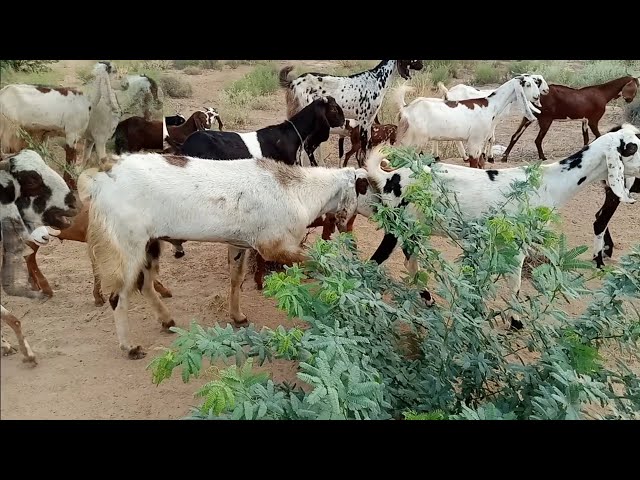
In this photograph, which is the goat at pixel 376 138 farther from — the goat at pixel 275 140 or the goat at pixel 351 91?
the goat at pixel 275 140

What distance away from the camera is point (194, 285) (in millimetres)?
5582

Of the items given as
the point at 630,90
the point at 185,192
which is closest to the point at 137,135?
the point at 185,192

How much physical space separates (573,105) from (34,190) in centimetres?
956

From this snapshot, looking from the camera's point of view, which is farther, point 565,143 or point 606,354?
point 565,143

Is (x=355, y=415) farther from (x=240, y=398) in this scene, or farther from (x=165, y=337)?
(x=165, y=337)

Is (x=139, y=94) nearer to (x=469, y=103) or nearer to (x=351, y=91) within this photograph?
(x=351, y=91)

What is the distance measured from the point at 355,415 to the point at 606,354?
300cm

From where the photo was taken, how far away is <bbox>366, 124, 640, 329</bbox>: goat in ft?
15.0

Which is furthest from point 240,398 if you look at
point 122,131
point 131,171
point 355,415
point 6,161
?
point 122,131

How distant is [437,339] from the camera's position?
3.12 meters

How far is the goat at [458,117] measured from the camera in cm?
803

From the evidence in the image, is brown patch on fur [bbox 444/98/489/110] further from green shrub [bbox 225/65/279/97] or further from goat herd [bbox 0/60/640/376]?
green shrub [bbox 225/65/279/97]

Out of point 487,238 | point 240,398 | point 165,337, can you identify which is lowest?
point 165,337

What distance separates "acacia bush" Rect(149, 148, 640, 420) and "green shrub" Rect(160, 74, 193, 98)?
33.3 ft
